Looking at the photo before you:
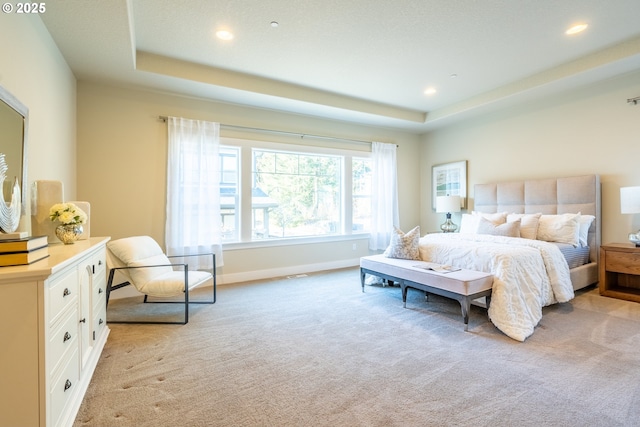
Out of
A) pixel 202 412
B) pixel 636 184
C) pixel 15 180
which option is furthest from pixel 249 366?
pixel 636 184

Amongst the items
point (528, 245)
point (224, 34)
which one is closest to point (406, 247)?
point (528, 245)

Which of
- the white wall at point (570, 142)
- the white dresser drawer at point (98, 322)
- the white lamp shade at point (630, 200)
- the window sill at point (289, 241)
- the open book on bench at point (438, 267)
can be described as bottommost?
the white dresser drawer at point (98, 322)

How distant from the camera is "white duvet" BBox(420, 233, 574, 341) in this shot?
2.67 meters

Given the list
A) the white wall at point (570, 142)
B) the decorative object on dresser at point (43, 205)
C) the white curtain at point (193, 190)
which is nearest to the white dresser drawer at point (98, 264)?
the decorative object on dresser at point (43, 205)

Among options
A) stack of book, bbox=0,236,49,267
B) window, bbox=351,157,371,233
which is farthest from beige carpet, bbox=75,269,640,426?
window, bbox=351,157,371,233

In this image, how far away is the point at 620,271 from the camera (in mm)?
3455

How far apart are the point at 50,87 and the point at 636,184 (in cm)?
638

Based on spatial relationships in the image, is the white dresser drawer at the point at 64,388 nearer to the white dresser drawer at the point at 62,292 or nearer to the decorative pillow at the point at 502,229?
the white dresser drawer at the point at 62,292

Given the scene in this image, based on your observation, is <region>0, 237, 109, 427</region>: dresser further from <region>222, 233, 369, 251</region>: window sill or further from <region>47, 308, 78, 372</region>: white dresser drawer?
<region>222, 233, 369, 251</region>: window sill

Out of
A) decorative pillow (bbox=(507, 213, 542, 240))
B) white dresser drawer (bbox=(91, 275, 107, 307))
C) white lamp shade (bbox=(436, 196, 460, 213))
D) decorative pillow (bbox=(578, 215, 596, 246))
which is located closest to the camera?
white dresser drawer (bbox=(91, 275, 107, 307))

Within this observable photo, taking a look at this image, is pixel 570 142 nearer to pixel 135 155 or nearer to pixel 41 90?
pixel 135 155

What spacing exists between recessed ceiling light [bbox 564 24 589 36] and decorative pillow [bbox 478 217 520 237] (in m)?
2.15

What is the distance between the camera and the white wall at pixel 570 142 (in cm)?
376

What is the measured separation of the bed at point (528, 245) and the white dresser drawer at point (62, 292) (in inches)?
123
